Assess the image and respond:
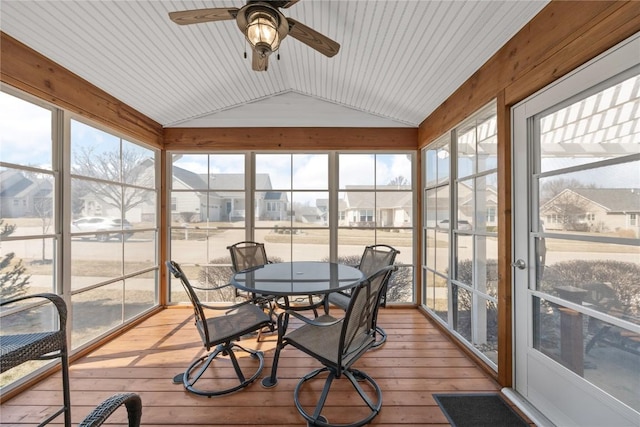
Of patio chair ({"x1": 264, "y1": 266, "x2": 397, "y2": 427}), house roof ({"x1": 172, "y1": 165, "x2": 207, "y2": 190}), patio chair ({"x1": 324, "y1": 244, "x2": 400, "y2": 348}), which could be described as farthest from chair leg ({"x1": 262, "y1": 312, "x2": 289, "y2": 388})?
house roof ({"x1": 172, "y1": 165, "x2": 207, "y2": 190})

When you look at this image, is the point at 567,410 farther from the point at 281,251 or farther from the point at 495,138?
the point at 281,251

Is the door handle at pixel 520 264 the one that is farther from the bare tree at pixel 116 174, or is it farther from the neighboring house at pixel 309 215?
the bare tree at pixel 116 174

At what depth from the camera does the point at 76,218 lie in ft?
8.39

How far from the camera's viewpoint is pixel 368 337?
1.87m

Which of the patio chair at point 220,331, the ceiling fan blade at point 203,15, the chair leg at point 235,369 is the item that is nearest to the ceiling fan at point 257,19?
the ceiling fan blade at point 203,15

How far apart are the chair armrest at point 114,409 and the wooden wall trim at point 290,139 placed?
11.0 ft

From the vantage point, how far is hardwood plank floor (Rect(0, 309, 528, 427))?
1785 millimetres

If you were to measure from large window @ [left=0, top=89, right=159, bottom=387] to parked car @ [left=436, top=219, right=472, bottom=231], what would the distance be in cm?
376

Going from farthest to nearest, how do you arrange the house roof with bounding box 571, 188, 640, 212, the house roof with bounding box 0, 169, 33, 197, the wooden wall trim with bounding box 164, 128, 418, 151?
1. the wooden wall trim with bounding box 164, 128, 418, 151
2. the house roof with bounding box 0, 169, 33, 197
3. the house roof with bounding box 571, 188, 640, 212

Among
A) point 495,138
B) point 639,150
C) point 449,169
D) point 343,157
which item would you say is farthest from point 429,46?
point 343,157

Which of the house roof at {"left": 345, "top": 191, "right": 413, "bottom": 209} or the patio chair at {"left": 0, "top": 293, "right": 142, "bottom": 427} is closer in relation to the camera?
the patio chair at {"left": 0, "top": 293, "right": 142, "bottom": 427}

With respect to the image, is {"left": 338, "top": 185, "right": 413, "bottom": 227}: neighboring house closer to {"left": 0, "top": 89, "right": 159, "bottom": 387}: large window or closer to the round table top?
the round table top

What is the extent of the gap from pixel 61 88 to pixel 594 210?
159 inches

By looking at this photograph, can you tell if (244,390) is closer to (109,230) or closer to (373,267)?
(373,267)
